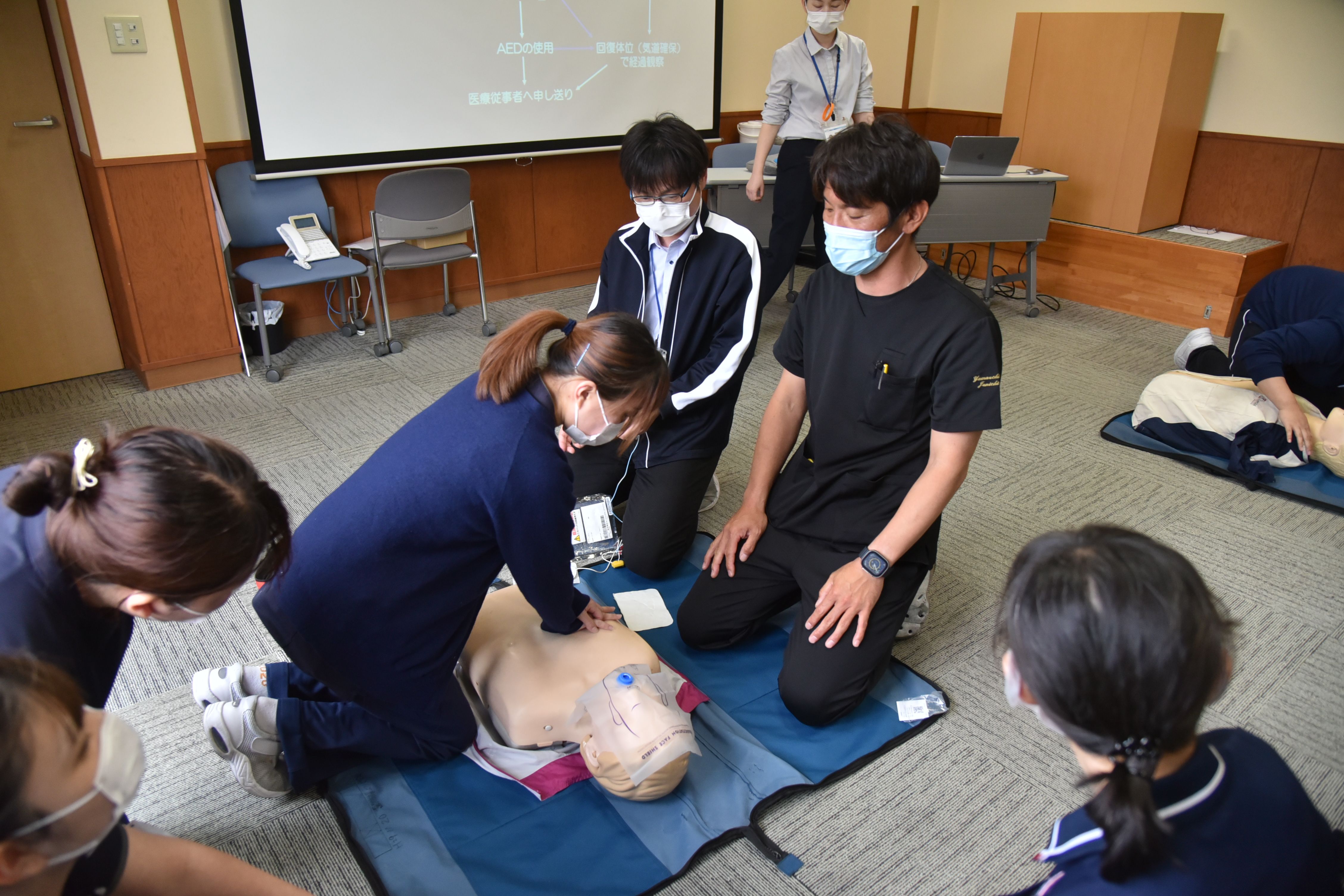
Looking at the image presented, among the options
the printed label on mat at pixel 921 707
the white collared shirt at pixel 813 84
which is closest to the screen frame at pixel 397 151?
the white collared shirt at pixel 813 84

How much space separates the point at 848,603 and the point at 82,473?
4.55 ft

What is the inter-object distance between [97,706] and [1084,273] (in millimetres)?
5027

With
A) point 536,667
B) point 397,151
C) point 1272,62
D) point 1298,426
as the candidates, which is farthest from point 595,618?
point 1272,62

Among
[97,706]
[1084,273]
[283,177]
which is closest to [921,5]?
[1084,273]

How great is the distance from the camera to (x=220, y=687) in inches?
65.6

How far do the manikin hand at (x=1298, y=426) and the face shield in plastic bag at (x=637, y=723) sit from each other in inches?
93.7

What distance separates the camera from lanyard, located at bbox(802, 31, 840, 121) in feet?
13.9

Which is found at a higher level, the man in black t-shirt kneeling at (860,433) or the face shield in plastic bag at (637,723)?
the man in black t-shirt kneeling at (860,433)

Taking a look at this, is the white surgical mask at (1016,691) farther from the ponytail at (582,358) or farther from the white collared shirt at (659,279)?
the white collared shirt at (659,279)

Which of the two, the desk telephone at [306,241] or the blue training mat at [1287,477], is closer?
the blue training mat at [1287,477]

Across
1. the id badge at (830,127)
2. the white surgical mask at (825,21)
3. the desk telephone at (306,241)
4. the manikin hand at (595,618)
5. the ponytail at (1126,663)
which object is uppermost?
the white surgical mask at (825,21)

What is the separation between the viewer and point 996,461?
3.13 meters

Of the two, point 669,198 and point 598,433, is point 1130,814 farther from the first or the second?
point 669,198

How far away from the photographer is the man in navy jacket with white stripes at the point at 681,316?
235cm
